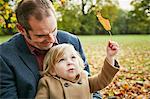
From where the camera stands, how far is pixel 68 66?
2.46m

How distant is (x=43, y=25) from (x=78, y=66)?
367mm

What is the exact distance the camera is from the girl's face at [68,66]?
2456mm

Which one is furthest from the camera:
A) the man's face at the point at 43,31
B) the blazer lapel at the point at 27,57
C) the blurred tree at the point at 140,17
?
the blurred tree at the point at 140,17

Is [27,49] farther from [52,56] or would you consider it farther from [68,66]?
[68,66]

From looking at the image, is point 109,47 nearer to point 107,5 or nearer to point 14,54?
point 14,54

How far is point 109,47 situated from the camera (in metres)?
2.41

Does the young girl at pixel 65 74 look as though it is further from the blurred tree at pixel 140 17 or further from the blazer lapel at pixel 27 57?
the blurred tree at pixel 140 17

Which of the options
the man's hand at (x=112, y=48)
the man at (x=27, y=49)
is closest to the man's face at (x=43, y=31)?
the man at (x=27, y=49)

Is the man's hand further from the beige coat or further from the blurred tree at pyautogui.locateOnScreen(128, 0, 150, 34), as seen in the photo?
the blurred tree at pyautogui.locateOnScreen(128, 0, 150, 34)

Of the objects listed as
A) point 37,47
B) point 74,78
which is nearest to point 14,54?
point 37,47

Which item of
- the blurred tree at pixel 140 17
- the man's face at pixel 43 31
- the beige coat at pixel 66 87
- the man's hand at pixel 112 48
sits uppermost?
the man's face at pixel 43 31

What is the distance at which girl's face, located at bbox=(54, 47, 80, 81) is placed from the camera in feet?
8.06

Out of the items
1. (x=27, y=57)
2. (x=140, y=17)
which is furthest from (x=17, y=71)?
(x=140, y=17)

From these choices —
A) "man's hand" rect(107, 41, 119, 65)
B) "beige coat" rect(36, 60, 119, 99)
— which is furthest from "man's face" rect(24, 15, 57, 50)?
"man's hand" rect(107, 41, 119, 65)
